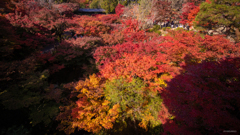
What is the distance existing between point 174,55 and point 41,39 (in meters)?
17.4

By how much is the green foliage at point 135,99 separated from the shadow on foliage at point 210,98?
2008 millimetres

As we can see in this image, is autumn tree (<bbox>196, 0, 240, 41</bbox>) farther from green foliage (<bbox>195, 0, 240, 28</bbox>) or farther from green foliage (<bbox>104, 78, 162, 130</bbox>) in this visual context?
green foliage (<bbox>104, 78, 162, 130</bbox>)

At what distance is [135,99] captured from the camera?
8820mm

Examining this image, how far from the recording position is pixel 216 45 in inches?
385

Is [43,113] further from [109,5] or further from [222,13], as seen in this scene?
[109,5]

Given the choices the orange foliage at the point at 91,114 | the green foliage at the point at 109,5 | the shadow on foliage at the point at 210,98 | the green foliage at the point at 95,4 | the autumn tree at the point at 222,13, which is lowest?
the orange foliage at the point at 91,114

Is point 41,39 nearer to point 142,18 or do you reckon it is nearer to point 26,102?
point 26,102

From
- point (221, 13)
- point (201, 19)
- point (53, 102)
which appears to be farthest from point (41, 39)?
point (221, 13)

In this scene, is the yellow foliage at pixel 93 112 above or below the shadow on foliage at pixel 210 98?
below

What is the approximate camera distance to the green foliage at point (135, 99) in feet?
28.9

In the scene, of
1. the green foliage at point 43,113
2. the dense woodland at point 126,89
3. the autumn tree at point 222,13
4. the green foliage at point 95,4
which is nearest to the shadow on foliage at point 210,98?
the dense woodland at point 126,89

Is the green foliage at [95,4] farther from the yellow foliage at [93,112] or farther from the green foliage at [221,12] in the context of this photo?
the yellow foliage at [93,112]

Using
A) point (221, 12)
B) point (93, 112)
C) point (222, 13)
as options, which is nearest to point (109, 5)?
point (221, 12)

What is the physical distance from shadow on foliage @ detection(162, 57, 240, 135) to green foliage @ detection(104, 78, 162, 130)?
6.59ft
